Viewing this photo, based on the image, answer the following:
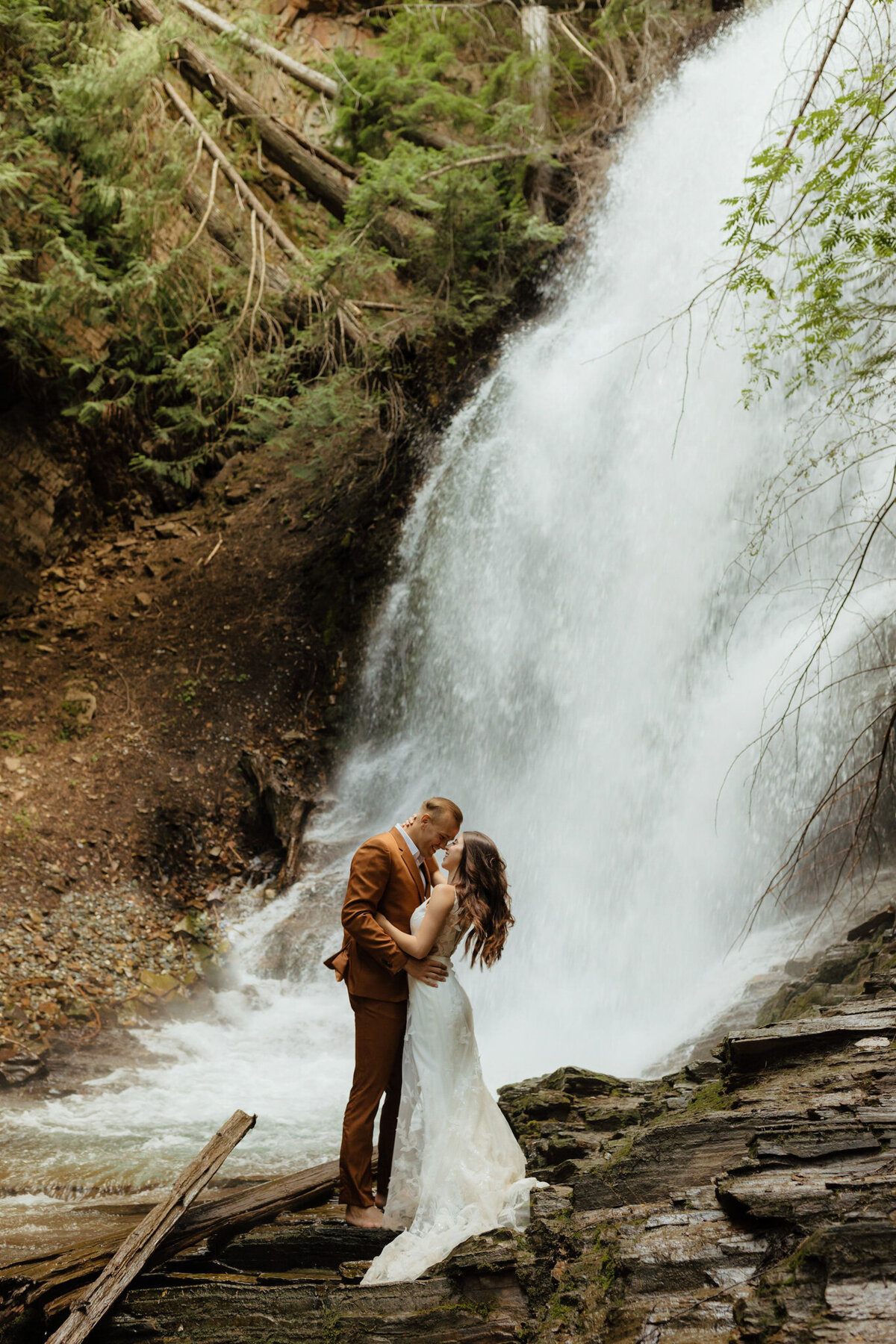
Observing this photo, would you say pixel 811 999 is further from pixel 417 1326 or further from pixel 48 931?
pixel 48 931

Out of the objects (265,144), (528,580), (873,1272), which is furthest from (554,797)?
(265,144)

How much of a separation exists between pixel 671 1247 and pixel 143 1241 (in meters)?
1.76

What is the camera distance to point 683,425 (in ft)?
30.5

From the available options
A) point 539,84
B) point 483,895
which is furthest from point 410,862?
point 539,84

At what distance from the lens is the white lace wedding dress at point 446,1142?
2.97 metres

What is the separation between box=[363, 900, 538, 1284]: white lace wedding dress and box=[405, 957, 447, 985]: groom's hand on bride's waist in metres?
0.03

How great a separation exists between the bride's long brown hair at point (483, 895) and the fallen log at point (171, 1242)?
4.04ft

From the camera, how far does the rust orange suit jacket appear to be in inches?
129

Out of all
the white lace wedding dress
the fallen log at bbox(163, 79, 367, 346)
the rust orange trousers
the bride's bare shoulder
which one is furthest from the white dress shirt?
the fallen log at bbox(163, 79, 367, 346)

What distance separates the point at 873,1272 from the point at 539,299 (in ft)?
38.9

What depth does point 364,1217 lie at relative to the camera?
3.26 metres

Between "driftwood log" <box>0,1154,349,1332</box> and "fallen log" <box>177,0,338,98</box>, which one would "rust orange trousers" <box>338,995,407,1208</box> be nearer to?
"driftwood log" <box>0,1154,349,1332</box>

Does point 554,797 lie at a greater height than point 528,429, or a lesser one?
lesser

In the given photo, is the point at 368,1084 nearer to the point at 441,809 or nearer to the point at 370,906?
the point at 370,906
